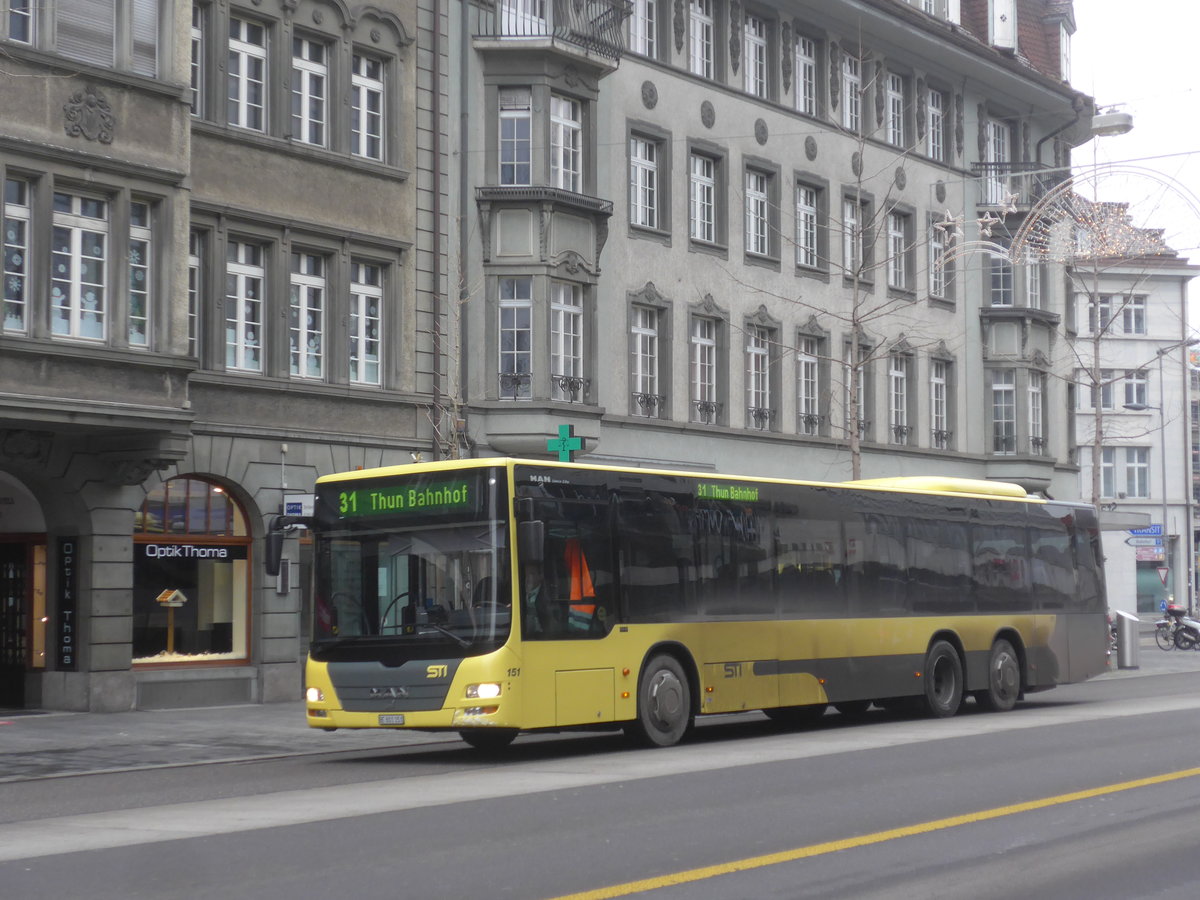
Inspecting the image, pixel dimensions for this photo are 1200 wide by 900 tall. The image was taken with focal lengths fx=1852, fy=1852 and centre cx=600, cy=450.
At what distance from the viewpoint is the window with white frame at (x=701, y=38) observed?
35784 millimetres

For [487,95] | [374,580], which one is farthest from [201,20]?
[374,580]

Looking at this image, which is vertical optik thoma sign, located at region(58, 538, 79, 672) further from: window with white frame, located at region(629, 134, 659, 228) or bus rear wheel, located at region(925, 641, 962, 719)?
window with white frame, located at region(629, 134, 659, 228)

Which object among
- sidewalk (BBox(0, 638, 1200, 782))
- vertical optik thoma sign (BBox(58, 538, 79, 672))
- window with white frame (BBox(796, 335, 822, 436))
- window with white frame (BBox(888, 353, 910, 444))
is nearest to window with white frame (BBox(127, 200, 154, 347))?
vertical optik thoma sign (BBox(58, 538, 79, 672))

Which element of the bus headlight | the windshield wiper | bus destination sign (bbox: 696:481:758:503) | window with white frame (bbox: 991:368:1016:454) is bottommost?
the bus headlight

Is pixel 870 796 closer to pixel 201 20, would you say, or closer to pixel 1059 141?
pixel 201 20

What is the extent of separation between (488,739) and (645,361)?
15871 mm

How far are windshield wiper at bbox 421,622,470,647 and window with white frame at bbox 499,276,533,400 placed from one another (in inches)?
565

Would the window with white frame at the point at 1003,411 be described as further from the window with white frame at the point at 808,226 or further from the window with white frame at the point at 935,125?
the window with white frame at the point at 808,226

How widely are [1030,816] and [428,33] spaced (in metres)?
21.4

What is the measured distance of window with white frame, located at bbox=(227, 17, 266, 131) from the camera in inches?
1046

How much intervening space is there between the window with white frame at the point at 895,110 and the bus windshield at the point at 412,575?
26910 millimetres

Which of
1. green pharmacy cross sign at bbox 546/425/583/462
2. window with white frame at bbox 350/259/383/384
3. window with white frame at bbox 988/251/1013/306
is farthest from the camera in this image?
window with white frame at bbox 988/251/1013/306

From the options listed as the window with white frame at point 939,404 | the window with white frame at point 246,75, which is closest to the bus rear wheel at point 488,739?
the window with white frame at point 246,75

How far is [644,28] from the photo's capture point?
3472 cm
